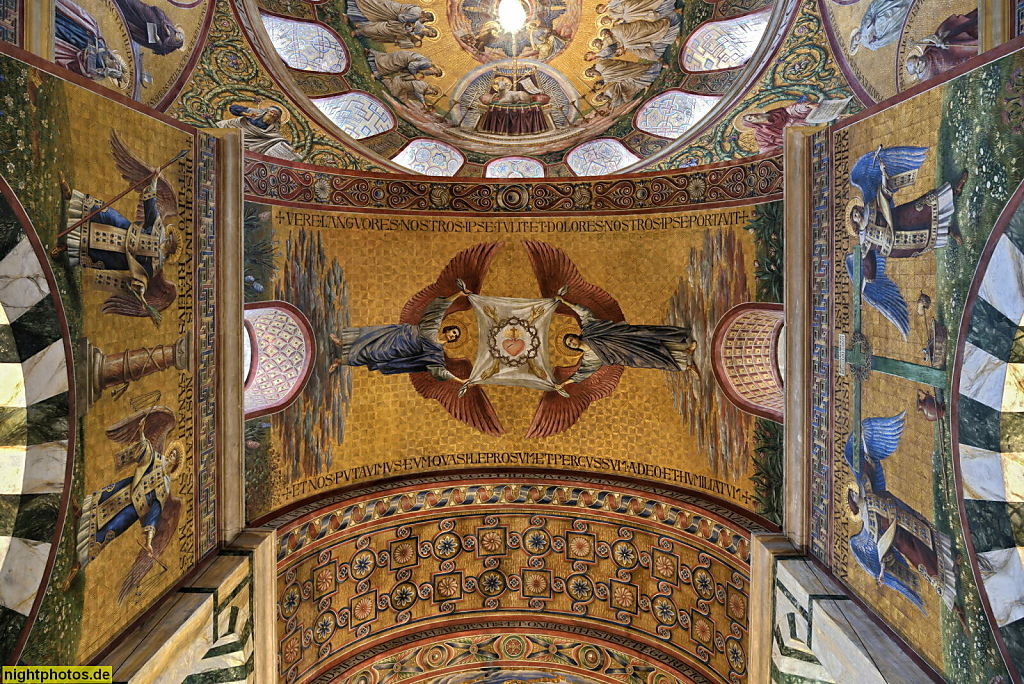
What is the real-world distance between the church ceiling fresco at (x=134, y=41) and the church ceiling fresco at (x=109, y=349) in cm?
109

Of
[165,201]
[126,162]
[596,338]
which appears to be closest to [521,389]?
[596,338]

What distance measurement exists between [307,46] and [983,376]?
899cm

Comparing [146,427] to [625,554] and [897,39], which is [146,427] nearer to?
[625,554]

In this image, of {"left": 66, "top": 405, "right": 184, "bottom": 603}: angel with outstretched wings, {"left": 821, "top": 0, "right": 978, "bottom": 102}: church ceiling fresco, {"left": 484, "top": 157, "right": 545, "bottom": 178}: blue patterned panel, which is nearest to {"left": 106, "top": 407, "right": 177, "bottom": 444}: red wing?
{"left": 66, "top": 405, "right": 184, "bottom": 603}: angel with outstretched wings

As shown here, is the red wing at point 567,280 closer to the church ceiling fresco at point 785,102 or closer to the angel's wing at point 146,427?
the church ceiling fresco at point 785,102

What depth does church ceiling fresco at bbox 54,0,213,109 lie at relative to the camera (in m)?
5.94

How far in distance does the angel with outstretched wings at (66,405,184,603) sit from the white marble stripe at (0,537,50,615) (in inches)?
17.3

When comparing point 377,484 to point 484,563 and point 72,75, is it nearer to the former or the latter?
point 484,563

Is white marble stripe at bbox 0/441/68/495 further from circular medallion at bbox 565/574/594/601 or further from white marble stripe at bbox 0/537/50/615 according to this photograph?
circular medallion at bbox 565/574/594/601

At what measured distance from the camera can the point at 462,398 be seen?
31.9ft

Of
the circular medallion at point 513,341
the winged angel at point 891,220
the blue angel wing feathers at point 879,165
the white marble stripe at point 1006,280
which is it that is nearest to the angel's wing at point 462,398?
the circular medallion at point 513,341

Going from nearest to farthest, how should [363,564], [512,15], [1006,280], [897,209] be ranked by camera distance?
1. [1006,280]
2. [897,209]
3. [512,15]
4. [363,564]

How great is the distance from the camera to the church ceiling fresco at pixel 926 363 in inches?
159

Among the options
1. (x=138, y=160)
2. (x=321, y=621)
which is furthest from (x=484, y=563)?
(x=138, y=160)
